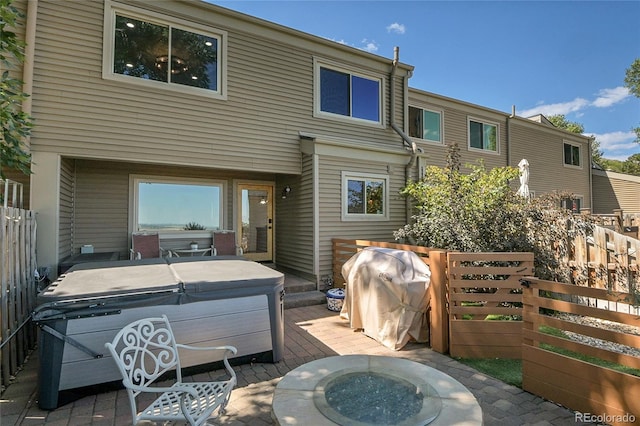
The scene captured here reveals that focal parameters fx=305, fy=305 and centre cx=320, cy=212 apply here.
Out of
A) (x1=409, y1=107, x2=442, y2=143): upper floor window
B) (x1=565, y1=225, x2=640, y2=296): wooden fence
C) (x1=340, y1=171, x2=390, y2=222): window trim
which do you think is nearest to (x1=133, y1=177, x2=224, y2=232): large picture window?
(x1=340, y1=171, x2=390, y2=222): window trim

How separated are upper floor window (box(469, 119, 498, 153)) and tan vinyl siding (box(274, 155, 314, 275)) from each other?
8242mm

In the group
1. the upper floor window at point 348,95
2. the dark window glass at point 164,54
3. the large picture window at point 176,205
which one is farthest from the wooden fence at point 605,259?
the dark window glass at point 164,54

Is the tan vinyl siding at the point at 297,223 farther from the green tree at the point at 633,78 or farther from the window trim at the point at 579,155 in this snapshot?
the green tree at the point at 633,78

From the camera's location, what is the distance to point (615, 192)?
15.5 metres

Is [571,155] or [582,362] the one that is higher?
[571,155]

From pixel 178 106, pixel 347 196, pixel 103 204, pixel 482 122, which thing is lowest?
pixel 103 204

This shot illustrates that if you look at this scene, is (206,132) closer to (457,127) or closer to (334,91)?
(334,91)

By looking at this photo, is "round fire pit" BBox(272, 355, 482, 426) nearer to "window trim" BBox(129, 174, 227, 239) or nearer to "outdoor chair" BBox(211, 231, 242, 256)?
"outdoor chair" BBox(211, 231, 242, 256)

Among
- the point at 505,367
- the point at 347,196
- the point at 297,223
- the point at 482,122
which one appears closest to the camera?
the point at 505,367

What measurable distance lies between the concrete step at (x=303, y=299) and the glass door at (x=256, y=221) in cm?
218

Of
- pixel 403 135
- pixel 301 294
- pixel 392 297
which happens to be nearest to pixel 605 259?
pixel 392 297

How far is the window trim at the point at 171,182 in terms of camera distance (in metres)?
6.60

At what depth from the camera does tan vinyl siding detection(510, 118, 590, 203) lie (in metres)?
13.3

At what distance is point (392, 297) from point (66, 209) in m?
6.00
